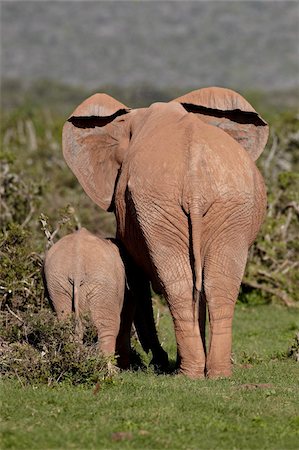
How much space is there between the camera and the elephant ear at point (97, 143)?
13555 millimetres

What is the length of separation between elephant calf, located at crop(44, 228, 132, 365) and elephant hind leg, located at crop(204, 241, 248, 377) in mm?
1078

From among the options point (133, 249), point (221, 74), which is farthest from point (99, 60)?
point (133, 249)

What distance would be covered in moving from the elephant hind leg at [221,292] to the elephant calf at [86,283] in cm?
108

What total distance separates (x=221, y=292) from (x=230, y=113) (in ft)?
9.05

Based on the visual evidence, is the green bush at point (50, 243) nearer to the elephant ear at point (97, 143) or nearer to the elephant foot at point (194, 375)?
the elephant ear at point (97, 143)

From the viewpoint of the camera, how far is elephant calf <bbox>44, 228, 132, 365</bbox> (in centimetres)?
1165

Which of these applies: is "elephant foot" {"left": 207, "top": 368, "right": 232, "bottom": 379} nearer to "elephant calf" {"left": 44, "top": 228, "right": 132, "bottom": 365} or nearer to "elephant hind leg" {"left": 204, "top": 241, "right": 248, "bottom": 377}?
"elephant hind leg" {"left": 204, "top": 241, "right": 248, "bottom": 377}

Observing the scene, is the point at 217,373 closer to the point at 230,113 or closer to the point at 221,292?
the point at 221,292

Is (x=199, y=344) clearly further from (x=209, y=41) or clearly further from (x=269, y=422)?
→ (x=209, y=41)

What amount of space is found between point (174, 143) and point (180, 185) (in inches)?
21.4

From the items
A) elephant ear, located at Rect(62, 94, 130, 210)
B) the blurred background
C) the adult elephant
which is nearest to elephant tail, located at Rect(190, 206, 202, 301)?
the adult elephant

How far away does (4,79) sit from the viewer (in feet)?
337

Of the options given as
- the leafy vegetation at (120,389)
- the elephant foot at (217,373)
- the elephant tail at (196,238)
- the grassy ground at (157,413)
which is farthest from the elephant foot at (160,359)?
the elephant tail at (196,238)

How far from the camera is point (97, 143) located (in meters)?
13.9
